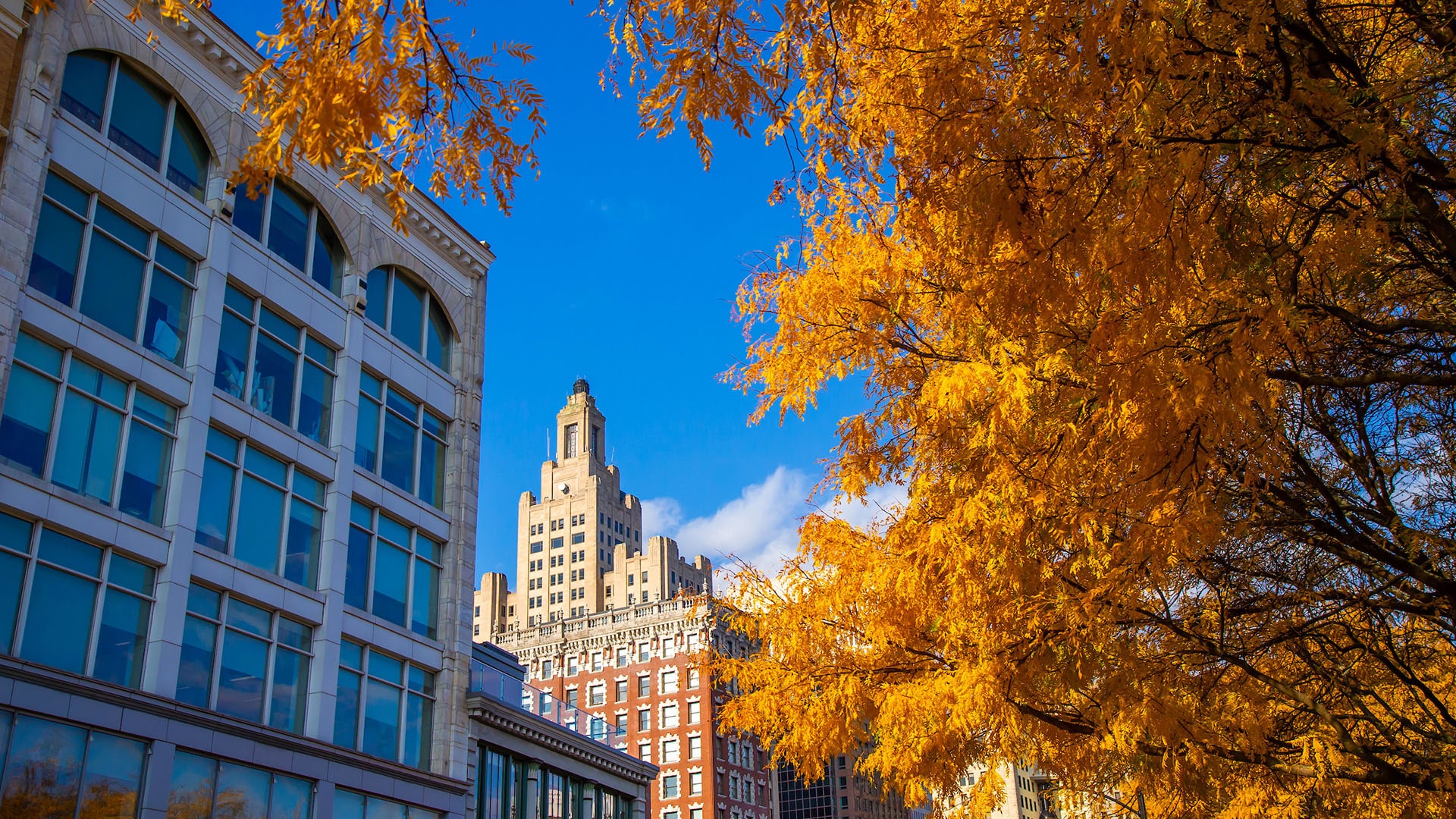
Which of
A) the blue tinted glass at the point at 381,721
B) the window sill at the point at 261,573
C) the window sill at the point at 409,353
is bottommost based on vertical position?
the blue tinted glass at the point at 381,721

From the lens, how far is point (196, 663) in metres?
22.4

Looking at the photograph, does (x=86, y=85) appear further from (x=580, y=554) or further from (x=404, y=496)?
(x=580, y=554)

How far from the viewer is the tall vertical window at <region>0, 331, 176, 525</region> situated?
20.0 meters

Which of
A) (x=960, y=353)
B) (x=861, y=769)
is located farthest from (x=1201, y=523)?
(x=861, y=769)

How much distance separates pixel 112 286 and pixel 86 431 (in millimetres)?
3121

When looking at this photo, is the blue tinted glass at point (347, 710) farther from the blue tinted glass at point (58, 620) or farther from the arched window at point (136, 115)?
the arched window at point (136, 115)

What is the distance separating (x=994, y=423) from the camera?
9.07 metres

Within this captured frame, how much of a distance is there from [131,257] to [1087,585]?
20.7 metres

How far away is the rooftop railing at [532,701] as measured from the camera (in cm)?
3234

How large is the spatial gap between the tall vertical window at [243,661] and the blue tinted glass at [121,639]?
0.96 m

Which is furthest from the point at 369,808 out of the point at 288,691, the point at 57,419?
the point at 57,419

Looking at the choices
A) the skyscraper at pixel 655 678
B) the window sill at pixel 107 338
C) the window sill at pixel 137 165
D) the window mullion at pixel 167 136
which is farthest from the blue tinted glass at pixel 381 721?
the skyscraper at pixel 655 678

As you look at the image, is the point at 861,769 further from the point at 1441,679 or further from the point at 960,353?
the point at 1441,679

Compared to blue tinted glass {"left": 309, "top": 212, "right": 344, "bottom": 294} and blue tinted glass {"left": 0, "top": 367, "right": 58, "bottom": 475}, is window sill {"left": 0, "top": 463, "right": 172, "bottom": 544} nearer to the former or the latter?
blue tinted glass {"left": 0, "top": 367, "right": 58, "bottom": 475}
